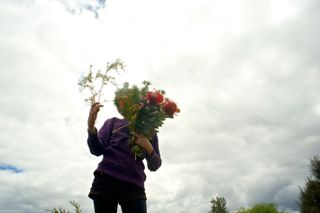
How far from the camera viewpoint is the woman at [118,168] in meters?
3.71

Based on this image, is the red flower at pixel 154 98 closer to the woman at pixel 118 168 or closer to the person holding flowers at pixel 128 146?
the person holding flowers at pixel 128 146

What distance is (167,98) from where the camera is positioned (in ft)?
14.3

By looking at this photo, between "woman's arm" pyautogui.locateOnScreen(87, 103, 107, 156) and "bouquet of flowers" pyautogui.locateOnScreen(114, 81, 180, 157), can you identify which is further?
"bouquet of flowers" pyautogui.locateOnScreen(114, 81, 180, 157)

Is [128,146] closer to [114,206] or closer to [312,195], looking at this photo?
[114,206]

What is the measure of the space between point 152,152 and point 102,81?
1215 millimetres

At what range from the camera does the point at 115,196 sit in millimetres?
3750

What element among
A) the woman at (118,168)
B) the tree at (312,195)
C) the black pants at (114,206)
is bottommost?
the black pants at (114,206)

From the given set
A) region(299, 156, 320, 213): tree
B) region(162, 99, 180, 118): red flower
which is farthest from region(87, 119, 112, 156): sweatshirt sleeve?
region(299, 156, 320, 213): tree

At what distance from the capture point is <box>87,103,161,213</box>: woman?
146 inches

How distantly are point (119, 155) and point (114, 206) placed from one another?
652 millimetres

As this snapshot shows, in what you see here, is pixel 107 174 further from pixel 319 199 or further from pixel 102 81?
pixel 319 199

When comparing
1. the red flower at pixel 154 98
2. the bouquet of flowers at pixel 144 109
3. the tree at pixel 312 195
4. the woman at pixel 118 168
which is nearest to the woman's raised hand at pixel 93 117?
the woman at pixel 118 168

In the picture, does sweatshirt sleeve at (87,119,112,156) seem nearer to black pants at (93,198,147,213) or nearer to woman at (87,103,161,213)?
woman at (87,103,161,213)

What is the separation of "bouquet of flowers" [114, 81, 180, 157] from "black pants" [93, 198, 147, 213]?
0.64 metres
